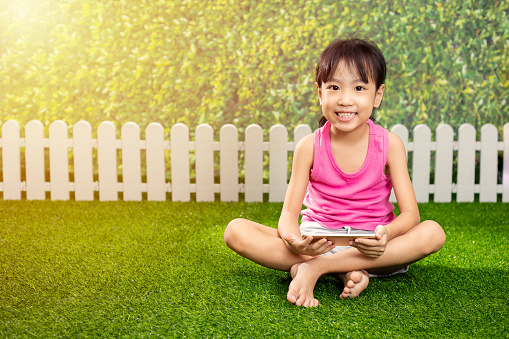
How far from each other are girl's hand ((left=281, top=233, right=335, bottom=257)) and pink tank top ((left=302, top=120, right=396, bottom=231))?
33 cm

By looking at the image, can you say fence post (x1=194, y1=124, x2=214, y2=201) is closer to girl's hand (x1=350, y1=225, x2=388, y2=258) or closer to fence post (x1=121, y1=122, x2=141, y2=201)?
fence post (x1=121, y1=122, x2=141, y2=201)

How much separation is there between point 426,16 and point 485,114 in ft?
3.94

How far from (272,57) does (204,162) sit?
156 centimetres

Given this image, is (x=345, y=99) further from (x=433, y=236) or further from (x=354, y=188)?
(x=433, y=236)

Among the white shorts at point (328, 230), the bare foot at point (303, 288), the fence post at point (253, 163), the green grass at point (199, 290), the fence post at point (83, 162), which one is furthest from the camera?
the fence post at point (83, 162)

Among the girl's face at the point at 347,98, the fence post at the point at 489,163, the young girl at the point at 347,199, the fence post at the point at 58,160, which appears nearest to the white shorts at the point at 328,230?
the young girl at the point at 347,199

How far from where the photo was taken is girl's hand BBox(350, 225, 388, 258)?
247cm

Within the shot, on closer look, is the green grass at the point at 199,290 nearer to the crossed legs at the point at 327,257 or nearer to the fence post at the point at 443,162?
the crossed legs at the point at 327,257

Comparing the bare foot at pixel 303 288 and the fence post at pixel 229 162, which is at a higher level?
the fence post at pixel 229 162

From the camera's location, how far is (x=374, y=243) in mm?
2475

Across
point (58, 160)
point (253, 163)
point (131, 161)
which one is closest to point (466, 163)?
point (253, 163)

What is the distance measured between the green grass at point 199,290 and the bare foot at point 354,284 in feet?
0.14

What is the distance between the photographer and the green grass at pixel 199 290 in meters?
2.36

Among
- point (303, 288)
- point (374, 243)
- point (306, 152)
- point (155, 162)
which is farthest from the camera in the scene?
point (155, 162)
